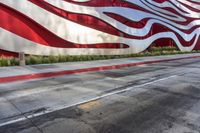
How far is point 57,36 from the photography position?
54.4 ft

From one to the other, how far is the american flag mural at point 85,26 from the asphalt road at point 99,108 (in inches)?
268

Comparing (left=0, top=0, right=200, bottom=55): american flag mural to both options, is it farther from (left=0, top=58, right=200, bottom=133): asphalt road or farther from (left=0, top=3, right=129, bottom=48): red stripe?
(left=0, top=58, right=200, bottom=133): asphalt road

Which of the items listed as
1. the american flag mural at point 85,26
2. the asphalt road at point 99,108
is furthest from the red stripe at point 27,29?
the asphalt road at point 99,108

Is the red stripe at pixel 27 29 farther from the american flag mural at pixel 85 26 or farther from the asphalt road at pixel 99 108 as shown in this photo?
the asphalt road at pixel 99 108

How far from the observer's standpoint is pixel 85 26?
1867 cm

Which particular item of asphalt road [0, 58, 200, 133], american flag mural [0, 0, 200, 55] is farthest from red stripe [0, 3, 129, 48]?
asphalt road [0, 58, 200, 133]

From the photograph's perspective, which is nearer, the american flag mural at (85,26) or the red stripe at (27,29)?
the red stripe at (27,29)

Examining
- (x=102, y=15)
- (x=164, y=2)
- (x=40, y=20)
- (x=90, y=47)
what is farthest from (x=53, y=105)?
(x=164, y=2)

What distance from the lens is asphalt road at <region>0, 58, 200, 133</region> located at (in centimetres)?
459

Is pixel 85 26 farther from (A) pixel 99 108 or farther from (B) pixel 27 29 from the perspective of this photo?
(A) pixel 99 108

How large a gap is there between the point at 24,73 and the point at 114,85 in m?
4.50

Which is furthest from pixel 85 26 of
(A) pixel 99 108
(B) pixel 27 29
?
(A) pixel 99 108

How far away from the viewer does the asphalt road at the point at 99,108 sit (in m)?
4.59

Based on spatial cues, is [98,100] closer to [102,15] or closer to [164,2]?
[102,15]
